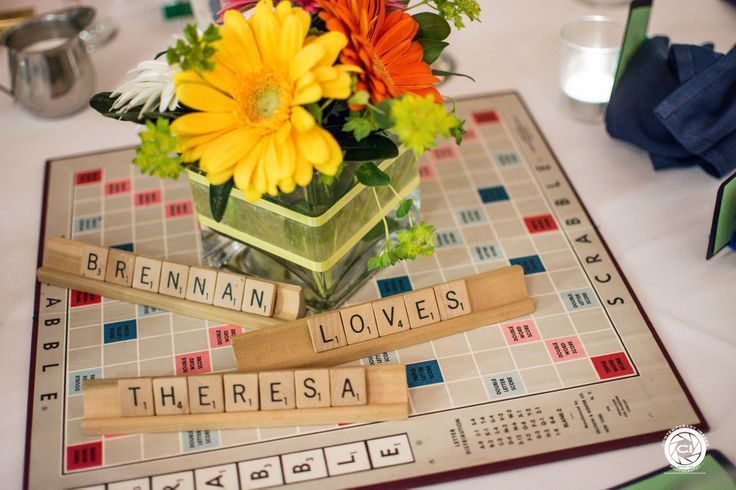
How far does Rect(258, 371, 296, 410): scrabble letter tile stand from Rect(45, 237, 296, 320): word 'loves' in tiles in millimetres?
94

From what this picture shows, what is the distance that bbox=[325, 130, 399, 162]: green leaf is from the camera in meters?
0.76

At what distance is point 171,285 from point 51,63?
0.48 metres

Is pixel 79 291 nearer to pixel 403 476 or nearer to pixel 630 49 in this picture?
pixel 403 476

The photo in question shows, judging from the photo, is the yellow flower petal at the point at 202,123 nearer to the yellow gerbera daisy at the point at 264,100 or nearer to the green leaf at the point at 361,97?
the yellow gerbera daisy at the point at 264,100

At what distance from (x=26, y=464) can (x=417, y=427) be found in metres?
0.42

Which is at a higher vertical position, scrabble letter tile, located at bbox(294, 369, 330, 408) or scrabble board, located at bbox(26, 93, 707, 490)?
scrabble letter tile, located at bbox(294, 369, 330, 408)

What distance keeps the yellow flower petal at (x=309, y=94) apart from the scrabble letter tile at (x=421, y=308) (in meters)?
0.31

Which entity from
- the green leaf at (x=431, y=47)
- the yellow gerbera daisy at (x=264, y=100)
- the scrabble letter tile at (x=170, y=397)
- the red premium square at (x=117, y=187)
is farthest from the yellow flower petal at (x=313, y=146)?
the red premium square at (x=117, y=187)

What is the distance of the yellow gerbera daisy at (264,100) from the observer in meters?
0.66

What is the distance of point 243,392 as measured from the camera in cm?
82

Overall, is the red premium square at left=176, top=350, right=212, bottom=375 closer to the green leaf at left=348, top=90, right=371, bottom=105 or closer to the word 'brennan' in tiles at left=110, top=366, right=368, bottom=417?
the word 'brennan' in tiles at left=110, top=366, right=368, bottom=417

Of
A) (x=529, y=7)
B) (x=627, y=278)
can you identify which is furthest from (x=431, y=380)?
(x=529, y=7)

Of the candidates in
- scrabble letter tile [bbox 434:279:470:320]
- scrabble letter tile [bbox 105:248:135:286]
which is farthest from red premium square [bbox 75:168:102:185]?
scrabble letter tile [bbox 434:279:470:320]

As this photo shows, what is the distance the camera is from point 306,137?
0.67 metres
